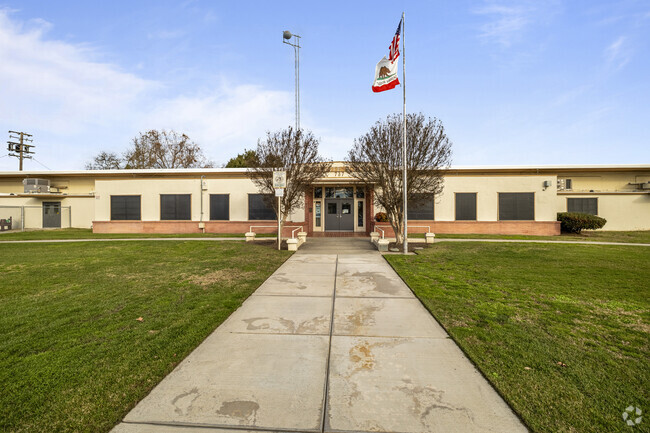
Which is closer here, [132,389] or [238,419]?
[238,419]

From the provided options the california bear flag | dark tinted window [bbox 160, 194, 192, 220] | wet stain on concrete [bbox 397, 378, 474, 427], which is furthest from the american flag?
dark tinted window [bbox 160, 194, 192, 220]

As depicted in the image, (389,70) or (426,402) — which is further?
(389,70)

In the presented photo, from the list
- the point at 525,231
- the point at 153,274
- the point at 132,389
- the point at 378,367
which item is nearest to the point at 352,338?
the point at 378,367

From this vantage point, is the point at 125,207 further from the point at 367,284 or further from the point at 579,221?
the point at 579,221

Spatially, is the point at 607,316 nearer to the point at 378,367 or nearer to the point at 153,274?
the point at 378,367

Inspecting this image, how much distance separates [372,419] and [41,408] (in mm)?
2974

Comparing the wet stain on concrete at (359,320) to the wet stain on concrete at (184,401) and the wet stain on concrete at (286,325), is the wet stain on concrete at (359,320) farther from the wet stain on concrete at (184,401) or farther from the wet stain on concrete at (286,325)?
the wet stain on concrete at (184,401)

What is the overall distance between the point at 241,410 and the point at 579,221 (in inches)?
968

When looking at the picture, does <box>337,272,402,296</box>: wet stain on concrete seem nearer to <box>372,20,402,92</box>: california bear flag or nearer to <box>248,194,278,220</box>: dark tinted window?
<box>372,20,402,92</box>: california bear flag

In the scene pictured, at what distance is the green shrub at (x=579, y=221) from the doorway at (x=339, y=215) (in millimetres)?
14555

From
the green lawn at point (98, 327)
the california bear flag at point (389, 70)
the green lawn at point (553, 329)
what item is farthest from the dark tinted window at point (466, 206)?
the green lawn at point (98, 327)

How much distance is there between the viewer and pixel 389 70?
1215 cm

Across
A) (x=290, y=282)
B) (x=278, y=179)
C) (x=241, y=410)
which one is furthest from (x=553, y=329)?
(x=278, y=179)

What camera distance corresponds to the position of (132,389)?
298 cm
